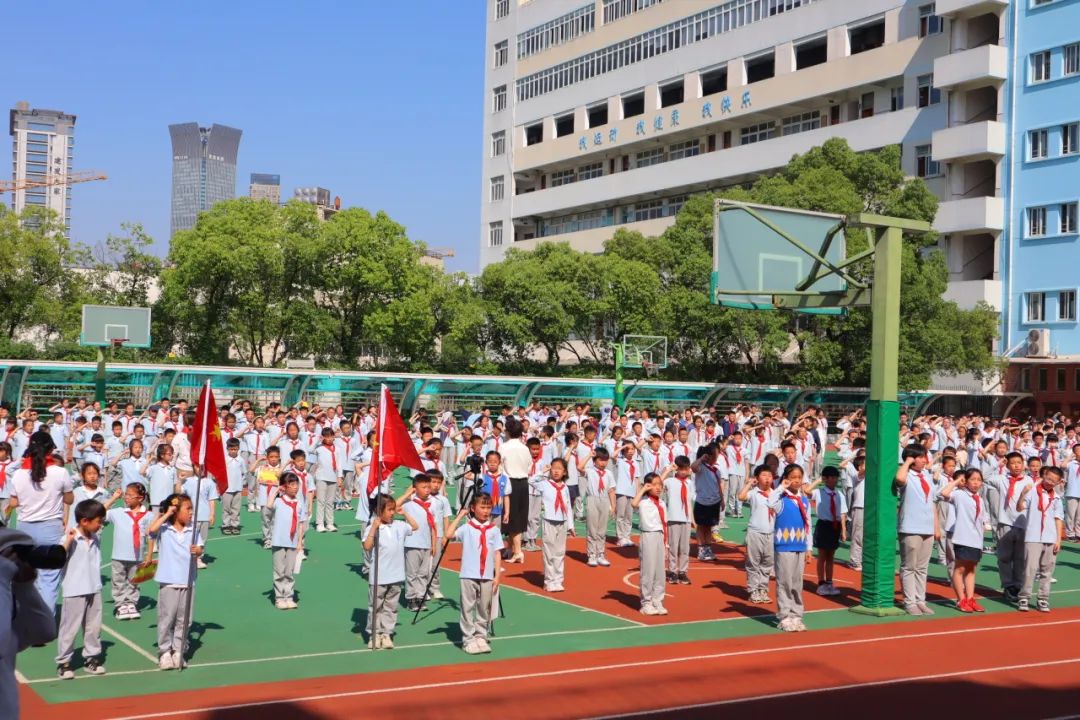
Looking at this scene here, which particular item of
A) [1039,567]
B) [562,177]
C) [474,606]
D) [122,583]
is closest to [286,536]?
[122,583]

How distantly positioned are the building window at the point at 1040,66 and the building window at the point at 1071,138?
88.3 inches

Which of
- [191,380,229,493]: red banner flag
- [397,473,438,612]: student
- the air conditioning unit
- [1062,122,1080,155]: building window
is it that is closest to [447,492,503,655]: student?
[397,473,438,612]: student

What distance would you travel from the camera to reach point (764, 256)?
1592cm

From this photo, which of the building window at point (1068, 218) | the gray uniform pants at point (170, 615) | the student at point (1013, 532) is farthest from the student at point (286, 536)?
the building window at point (1068, 218)

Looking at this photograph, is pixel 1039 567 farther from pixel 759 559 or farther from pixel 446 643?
pixel 446 643

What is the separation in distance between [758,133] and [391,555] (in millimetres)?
48568

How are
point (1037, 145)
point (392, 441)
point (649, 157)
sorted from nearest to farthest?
point (392, 441) < point (1037, 145) < point (649, 157)

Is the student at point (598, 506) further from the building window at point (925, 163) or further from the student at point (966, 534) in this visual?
the building window at point (925, 163)

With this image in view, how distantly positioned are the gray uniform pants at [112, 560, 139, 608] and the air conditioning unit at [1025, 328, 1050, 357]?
39.5 meters

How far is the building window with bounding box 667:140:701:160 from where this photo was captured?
5969cm

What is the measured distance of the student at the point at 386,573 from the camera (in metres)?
11.2

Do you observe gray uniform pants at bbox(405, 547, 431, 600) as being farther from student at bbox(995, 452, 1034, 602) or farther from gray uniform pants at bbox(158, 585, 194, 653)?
student at bbox(995, 452, 1034, 602)

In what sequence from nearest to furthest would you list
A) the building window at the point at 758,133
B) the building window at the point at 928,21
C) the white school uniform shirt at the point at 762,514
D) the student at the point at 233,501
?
the white school uniform shirt at the point at 762,514, the student at the point at 233,501, the building window at the point at 928,21, the building window at the point at 758,133

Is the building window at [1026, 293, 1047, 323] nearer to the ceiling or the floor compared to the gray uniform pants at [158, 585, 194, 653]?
nearer to the ceiling
